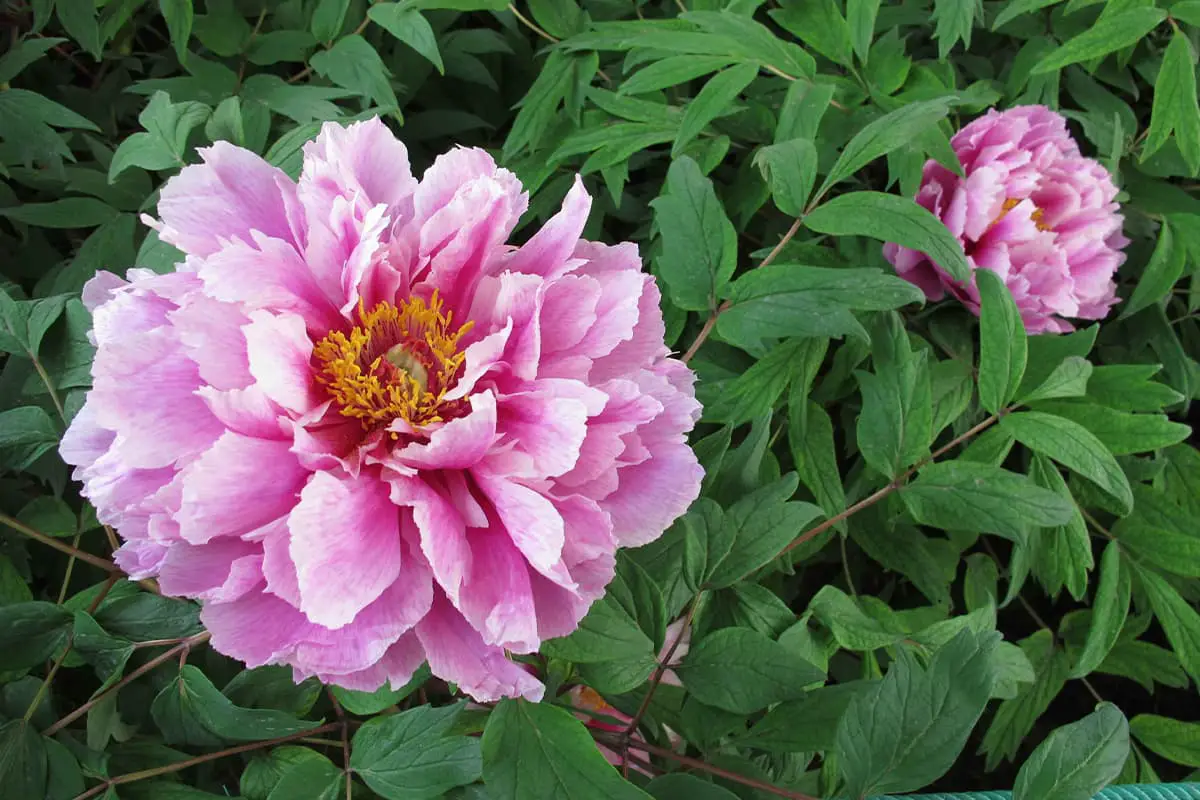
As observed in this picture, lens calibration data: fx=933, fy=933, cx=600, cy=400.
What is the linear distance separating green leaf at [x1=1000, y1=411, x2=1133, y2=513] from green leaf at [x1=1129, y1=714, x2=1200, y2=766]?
0.94 feet

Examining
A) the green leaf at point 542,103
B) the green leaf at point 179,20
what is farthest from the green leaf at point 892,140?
the green leaf at point 179,20

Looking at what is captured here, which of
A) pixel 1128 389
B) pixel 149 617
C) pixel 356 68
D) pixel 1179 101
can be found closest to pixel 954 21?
pixel 1179 101

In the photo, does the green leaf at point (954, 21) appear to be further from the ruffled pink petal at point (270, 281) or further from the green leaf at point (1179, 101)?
the ruffled pink petal at point (270, 281)

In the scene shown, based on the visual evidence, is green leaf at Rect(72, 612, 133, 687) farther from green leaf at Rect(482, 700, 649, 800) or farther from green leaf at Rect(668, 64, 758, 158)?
green leaf at Rect(668, 64, 758, 158)

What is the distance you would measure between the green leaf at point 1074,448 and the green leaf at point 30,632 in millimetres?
490

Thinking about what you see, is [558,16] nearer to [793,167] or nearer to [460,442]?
[793,167]

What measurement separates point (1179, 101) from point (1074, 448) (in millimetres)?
305

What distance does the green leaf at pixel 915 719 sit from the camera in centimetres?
34

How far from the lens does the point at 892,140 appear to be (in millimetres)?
522

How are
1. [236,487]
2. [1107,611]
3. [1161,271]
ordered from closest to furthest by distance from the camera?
[236,487], [1107,611], [1161,271]

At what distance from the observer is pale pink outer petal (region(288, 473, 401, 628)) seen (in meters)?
0.28

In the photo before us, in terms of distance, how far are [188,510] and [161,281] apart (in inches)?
3.7

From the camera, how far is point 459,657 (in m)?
0.31

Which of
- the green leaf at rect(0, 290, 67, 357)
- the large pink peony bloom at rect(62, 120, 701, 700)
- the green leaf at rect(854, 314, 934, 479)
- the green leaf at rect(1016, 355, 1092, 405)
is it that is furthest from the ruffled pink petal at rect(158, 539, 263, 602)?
the green leaf at rect(1016, 355, 1092, 405)
